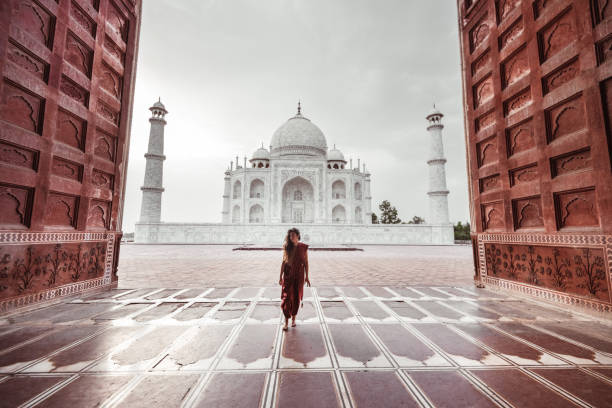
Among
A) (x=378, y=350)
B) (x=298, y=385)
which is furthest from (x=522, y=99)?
(x=298, y=385)

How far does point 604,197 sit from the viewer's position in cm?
250

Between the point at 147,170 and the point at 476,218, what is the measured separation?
21.4 meters

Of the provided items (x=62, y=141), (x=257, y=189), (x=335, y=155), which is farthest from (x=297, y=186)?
(x=62, y=141)

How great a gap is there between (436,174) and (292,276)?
20846mm

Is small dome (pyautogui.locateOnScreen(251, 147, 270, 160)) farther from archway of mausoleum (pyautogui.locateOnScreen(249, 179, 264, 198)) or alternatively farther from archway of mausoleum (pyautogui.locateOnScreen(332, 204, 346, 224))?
archway of mausoleum (pyautogui.locateOnScreen(332, 204, 346, 224))

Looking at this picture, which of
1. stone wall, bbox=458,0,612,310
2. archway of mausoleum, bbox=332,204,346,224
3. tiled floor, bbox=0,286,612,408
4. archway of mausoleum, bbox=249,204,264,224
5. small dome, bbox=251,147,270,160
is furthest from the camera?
small dome, bbox=251,147,270,160

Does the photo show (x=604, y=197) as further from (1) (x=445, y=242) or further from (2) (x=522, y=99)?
(1) (x=445, y=242)

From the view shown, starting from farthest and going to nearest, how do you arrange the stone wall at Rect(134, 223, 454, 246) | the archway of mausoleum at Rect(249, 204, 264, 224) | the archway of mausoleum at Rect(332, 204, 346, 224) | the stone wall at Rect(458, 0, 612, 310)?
the archway of mausoleum at Rect(332, 204, 346, 224), the archway of mausoleum at Rect(249, 204, 264, 224), the stone wall at Rect(134, 223, 454, 246), the stone wall at Rect(458, 0, 612, 310)

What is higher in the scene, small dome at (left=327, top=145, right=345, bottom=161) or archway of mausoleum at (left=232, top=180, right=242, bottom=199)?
small dome at (left=327, top=145, right=345, bottom=161)

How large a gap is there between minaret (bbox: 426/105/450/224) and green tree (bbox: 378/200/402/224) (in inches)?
478

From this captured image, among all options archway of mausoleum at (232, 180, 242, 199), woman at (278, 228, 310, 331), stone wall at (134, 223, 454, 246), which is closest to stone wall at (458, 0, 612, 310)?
woman at (278, 228, 310, 331)

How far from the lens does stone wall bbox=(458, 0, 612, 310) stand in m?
2.56

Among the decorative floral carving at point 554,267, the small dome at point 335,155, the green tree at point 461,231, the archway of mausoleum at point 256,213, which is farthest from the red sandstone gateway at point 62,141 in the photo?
the green tree at point 461,231

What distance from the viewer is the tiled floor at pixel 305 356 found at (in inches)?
52.0
